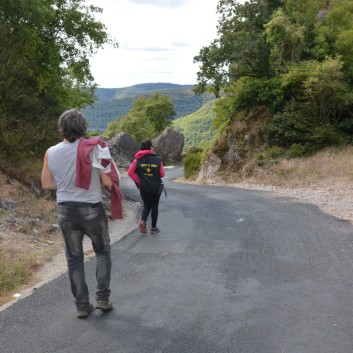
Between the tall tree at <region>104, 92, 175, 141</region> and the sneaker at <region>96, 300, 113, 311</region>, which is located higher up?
the tall tree at <region>104, 92, 175, 141</region>

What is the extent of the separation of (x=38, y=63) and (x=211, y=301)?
1601 centimetres

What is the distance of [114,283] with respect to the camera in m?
5.56

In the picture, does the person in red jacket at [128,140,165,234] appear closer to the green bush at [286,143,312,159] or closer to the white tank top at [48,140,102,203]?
the white tank top at [48,140,102,203]

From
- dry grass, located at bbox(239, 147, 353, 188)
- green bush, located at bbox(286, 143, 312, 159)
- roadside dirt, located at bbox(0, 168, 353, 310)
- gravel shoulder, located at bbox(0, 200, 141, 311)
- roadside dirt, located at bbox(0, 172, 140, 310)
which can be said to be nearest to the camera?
gravel shoulder, located at bbox(0, 200, 141, 311)

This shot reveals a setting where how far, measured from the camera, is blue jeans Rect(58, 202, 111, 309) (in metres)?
4.38

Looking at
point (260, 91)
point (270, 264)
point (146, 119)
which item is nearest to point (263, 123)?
point (260, 91)

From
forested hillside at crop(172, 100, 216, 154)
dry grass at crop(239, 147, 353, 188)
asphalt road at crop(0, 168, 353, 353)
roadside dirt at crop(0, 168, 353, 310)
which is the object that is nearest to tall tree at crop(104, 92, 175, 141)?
forested hillside at crop(172, 100, 216, 154)

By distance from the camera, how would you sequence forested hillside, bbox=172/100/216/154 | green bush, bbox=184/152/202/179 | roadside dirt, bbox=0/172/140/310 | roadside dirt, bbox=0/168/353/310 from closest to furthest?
1. roadside dirt, bbox=0/172/140/310
2. roadside dirt, bbox=0/168/353/310
3. green bush, bbox=184/152/202/179
4. forested hillside, bbox=172/100/216/154

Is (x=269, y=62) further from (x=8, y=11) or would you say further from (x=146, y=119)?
(x=146, y=119)

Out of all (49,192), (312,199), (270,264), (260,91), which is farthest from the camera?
(260,91)

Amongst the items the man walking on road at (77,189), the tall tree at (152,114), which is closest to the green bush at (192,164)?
the man walking on road at (77,189)

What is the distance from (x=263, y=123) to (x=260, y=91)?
181 centimetres

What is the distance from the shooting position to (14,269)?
5.98m

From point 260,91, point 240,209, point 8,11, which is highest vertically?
point 8,11
